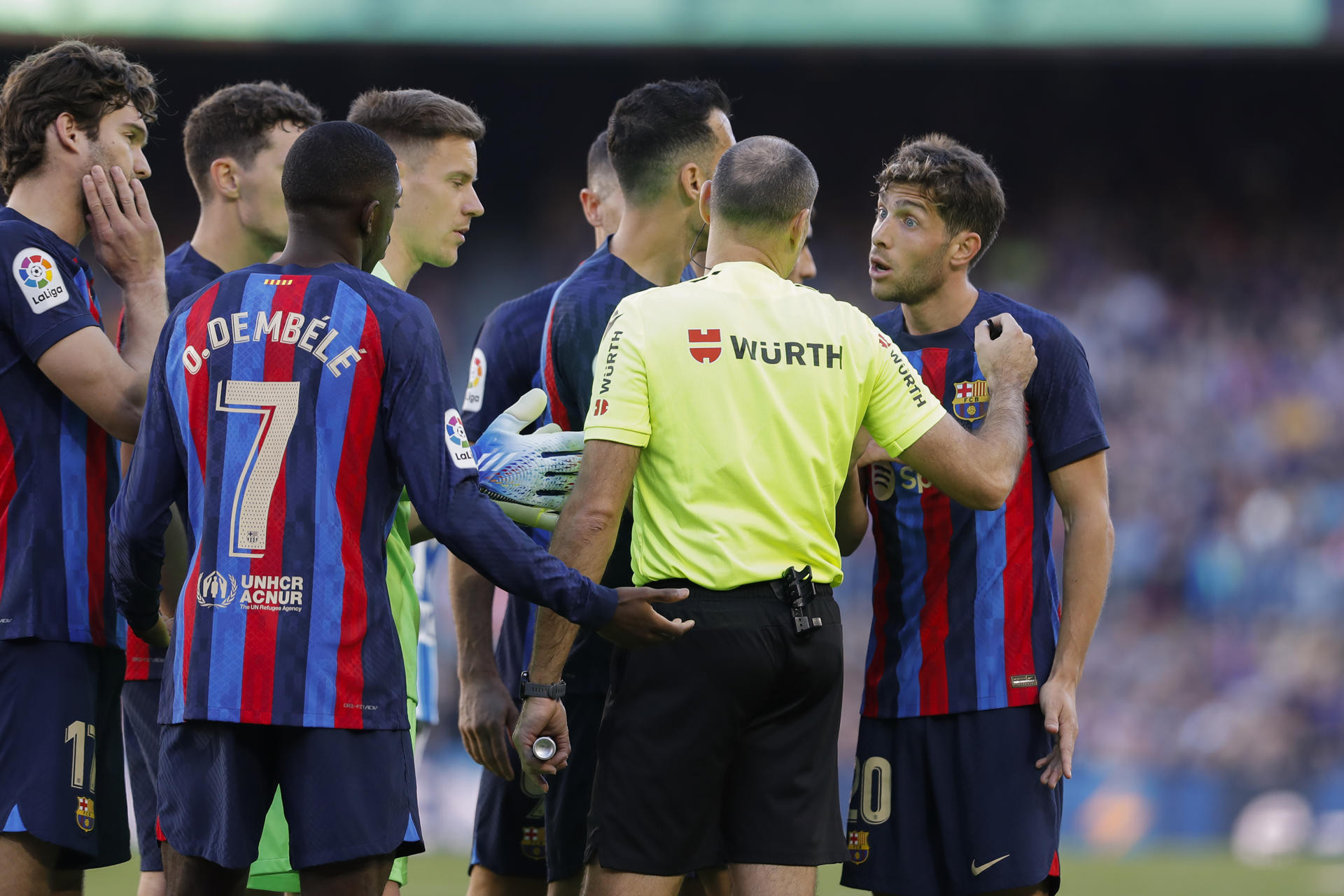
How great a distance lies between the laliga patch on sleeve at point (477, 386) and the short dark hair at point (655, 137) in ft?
2.29

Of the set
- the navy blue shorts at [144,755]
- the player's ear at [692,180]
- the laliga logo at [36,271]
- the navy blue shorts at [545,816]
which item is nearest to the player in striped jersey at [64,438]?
the laliga logo at [36,271]

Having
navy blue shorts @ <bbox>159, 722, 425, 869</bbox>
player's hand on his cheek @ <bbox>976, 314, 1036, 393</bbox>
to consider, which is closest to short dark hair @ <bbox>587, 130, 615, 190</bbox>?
player's hand on his cheek @ <bbox>976, 314, 1036, 393</bbox>

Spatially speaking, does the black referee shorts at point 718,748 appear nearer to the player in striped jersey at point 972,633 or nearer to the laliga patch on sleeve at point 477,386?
the player in striped jersey at point 972,633

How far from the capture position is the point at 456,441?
3.32 m

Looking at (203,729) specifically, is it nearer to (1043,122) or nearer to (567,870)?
(567,870)

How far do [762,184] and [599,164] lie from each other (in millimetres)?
2430

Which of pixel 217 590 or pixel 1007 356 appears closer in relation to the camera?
pixel 217 590

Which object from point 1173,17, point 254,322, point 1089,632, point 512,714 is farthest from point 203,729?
point 1173,17

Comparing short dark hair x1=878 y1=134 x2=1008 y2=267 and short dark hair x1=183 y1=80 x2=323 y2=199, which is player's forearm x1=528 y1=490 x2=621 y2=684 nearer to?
short dark hair x1=878 y1=134 x2=1008 y2=267

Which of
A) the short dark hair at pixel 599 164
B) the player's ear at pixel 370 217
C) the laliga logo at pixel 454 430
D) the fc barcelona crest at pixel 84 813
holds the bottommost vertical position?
the fc barcelona crest at pixel 84 813

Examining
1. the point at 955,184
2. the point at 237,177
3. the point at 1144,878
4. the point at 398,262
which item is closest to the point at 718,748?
the point at 955,184

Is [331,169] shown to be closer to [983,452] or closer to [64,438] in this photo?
[64,438]

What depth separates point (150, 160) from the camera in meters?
16.2

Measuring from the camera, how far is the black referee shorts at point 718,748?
351cm
